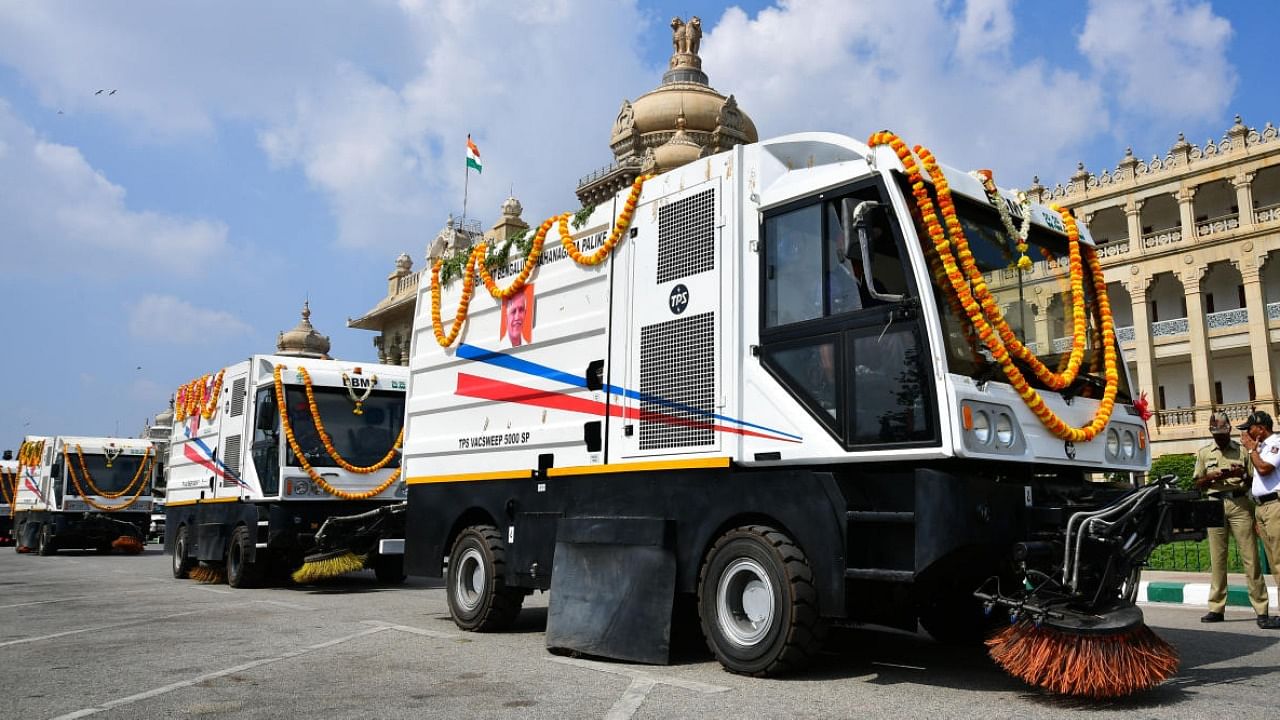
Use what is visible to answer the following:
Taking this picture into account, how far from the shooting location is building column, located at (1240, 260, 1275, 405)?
3319 centimetres

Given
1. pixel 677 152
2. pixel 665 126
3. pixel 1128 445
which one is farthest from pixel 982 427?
pixel 665 126

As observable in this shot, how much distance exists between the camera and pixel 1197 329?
3528cm

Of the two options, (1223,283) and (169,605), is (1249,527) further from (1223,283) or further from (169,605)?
(1223,283)

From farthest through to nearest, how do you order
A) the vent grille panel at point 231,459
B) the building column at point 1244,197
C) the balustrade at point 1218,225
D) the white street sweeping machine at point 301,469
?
1. the balustrade at point 1218,225
2. the building column at point 1244,197
3. the vent grille panel at point 231,459
4. the white street sweeping machine at point 301,469

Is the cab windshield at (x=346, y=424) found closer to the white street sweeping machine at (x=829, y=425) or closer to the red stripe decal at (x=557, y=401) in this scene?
the red stripe decal at (x=557, y=401)

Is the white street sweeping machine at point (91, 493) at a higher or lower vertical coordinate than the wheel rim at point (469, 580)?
higher

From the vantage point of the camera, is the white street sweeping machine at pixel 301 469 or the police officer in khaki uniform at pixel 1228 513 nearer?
the police officer in khaki uniform at pixel 1228 513

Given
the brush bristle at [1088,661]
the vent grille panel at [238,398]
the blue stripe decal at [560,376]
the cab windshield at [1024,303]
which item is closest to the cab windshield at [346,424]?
the vent grille panel at [238,398]

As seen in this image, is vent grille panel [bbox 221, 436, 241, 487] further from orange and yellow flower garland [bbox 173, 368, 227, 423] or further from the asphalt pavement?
the asphalt pavement

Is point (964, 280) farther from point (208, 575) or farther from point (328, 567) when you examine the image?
point (208, 575)

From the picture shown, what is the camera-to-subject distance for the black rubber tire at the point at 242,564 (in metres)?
13.8

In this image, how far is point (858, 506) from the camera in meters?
5.73

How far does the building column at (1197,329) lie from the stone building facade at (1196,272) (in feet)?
0.12

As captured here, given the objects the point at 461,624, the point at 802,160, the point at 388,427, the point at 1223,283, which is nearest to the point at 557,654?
the point at 461,624
